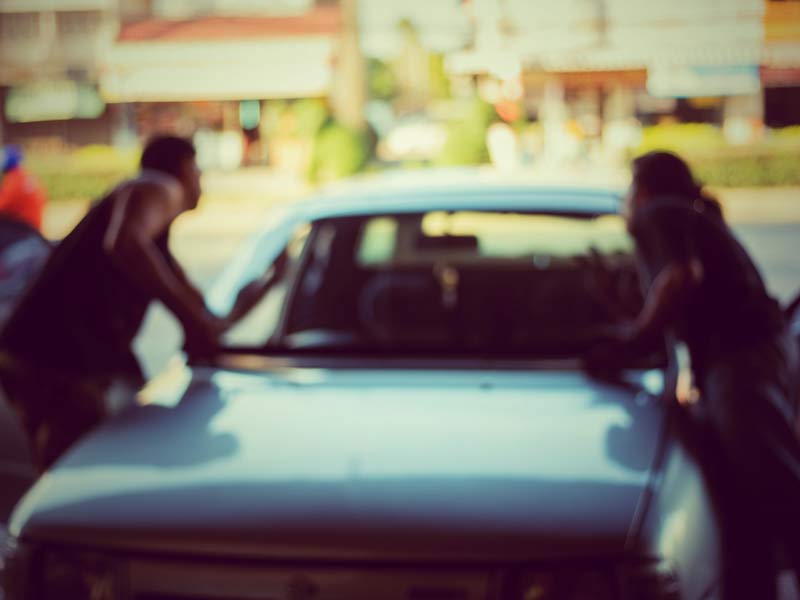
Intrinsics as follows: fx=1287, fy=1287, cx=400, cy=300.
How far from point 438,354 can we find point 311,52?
3301 cm

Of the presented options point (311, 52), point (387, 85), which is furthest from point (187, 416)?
point (387, 85)

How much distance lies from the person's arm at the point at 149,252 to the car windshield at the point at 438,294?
0.47ft

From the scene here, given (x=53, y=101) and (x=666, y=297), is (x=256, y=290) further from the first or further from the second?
(x=53, y=101)

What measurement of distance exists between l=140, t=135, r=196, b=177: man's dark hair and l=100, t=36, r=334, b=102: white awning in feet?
105

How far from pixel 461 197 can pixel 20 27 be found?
37476 mm

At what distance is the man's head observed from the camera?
4.05 meters

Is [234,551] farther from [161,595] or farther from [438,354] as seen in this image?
[438,354]

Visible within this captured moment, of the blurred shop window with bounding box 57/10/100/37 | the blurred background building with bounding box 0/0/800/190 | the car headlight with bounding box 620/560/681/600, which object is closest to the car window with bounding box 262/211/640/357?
the car headlight with bounding box 620/560/681/600

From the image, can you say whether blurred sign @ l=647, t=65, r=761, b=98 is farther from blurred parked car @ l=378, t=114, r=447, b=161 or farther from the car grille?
the car grille

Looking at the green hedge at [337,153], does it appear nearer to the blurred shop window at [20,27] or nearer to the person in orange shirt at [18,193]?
the person in orange shirt at [18,193]

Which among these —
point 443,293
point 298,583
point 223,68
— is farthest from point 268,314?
point 223,68

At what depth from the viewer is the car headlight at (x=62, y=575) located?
2.66 m

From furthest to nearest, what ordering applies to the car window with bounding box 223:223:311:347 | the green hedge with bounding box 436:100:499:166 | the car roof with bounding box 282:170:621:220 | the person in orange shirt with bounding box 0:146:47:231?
the green hedge with bounding box 436:100:499:166 < the person in orange shirt with bounding box 0:146:47:231 < the car window with bounding box 223:223:311:347 < the car roof with bounding box 282:170:621:220

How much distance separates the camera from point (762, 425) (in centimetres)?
332
